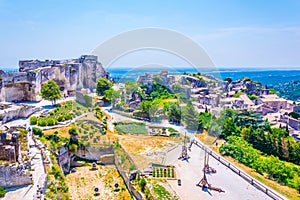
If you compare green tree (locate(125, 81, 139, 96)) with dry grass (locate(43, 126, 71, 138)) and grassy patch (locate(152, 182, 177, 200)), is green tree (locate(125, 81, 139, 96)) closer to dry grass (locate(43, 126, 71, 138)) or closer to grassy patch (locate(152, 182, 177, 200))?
dry grass (locate(43, 126, 71, 138))

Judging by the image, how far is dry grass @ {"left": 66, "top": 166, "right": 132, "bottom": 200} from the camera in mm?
9438

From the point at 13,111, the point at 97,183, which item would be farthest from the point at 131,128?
the point at 13,111

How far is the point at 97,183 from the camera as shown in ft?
33.6

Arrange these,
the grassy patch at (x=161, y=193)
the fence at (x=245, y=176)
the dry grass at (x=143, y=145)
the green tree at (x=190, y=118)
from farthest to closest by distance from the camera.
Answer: the green tree at (x=190, y=118)
the dry grass at (x=143, y=145)
the fence at (x=245, y=176)
the grassy patch at (x=161, y=193)

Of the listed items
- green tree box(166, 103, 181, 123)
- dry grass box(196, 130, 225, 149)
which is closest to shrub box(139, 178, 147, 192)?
dry grass box(196, 130, 225, 149)

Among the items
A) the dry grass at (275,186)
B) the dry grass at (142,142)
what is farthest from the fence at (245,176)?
the dry grass at (142,142)

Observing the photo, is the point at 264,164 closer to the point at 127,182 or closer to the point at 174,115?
the point at 127,182

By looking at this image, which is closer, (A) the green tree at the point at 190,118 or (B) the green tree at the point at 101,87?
(A) the green tree at the point at 190,118

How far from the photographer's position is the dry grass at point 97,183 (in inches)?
372

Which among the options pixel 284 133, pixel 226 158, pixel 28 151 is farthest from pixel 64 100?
pixel 284 133

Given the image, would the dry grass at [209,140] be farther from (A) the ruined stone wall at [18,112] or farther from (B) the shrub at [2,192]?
(B) the shrub at [2,192]

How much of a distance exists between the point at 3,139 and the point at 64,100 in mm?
10044

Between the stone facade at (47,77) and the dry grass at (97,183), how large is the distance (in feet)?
26.1

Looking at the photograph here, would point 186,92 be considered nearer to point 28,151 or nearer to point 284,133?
point 284,133
